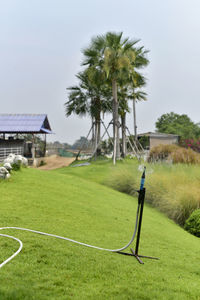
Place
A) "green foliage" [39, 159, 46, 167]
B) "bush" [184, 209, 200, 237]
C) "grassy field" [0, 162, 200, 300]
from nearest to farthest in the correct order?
"grassy field" [0, 162, 200, 300]
"bush" [184, 209, 200, 237]
"green foliage" [39, 159, 46, 167]

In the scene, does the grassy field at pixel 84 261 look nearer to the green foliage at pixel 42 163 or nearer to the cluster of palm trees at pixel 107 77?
the cluster of palm trees at pixel 107 77

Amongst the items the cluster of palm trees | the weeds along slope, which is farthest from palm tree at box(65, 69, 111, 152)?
the weeds along slope

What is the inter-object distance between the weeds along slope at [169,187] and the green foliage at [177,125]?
95.3ft

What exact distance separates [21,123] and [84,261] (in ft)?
68.0

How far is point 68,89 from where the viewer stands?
2286cm

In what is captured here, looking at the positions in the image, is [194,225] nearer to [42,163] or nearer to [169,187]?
[169,187]

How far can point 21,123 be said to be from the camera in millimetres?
22047

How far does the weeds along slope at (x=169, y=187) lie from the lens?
22.9 ft

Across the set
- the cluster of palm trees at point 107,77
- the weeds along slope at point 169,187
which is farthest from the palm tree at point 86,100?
the weeds along slope at point 169,187

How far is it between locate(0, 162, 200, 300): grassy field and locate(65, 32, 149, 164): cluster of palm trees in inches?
471

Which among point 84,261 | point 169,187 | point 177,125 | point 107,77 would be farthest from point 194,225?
point 177,125

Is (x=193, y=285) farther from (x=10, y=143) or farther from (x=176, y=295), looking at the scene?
(x=10, y=143)

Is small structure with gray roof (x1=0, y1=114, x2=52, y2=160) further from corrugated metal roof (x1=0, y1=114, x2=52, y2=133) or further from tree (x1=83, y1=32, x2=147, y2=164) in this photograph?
tree (x1=83, y1=32, x2=147, y2=164)

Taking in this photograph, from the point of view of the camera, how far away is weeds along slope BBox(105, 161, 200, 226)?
22.9 ft
